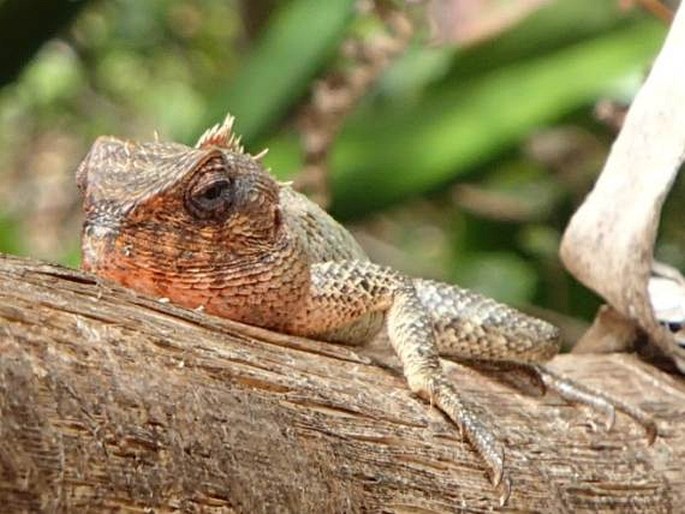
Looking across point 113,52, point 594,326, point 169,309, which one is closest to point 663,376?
point 594,326

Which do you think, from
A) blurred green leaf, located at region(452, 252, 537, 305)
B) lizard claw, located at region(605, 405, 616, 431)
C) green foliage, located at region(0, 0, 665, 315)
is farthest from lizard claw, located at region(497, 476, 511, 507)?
blurred green leaf, located at region(452, 252, 537, 305)

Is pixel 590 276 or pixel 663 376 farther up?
pixel 590 276

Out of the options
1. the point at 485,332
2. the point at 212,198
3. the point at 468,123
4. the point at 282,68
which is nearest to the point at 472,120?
the point at 468,123

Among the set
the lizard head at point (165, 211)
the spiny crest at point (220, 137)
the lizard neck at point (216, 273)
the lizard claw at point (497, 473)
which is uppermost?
the spiny crest at point (220, 137)

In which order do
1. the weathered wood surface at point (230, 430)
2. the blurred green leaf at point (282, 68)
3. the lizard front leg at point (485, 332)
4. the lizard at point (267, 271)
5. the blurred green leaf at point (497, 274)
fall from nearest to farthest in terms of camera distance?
1. the weathered wood surface at point (230, 430)
2. the lizard at point (267, 271)
3. the lizard front leg at point (485, 332)
4. the blurred green leaf at point (282, 68)
5. the blurred green leaf at point (497, 274)

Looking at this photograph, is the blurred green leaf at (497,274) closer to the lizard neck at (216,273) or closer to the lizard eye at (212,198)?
the lizard neck at (216,273)

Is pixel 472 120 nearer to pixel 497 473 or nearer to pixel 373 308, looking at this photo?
pixel 373 308

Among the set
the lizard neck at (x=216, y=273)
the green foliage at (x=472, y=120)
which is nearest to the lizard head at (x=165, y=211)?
the lizard neck at (x=216, y=273)

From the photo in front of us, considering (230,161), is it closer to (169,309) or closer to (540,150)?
(169,309)
